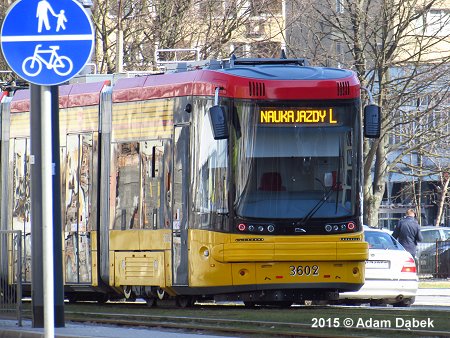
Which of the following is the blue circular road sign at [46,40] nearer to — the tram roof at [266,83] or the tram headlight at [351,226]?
the tram roof at [266,83]

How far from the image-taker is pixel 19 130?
71.9 ft

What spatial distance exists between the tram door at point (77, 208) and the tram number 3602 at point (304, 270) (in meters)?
3.49

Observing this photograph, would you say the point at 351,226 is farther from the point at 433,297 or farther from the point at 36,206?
the point at 433,297

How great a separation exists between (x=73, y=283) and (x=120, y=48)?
35.4ft

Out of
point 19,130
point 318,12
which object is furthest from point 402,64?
point 19,130

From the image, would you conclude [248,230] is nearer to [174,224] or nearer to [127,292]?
[174,224]

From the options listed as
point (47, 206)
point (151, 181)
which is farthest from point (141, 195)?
point (47, 206)

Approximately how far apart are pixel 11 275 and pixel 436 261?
76.2 feet

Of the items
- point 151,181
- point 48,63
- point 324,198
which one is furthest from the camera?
point 151,181

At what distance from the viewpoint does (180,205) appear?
19.0 metres

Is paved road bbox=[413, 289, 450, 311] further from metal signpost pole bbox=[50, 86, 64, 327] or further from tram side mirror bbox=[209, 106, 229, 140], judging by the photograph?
metal signpost pole bbox=[50, 86, 64, 327]

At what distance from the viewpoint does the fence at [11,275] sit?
15.9 meters

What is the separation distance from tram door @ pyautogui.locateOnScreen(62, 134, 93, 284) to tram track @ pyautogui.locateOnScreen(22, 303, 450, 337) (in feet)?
3.79

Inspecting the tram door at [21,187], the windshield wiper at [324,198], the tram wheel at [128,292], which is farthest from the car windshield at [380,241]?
the tram door at [21,187]
